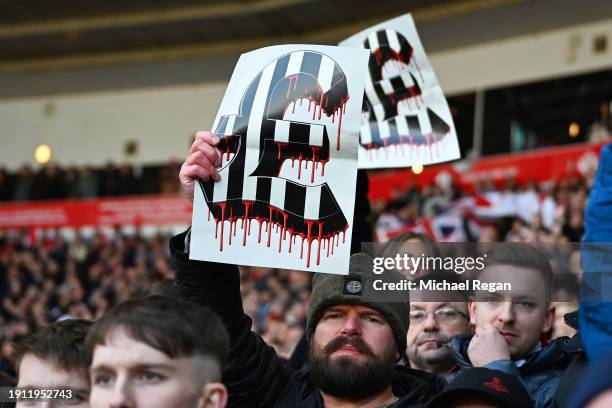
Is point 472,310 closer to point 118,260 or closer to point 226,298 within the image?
point 226,298

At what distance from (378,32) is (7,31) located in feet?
63.0

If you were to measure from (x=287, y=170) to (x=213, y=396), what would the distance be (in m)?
0.98

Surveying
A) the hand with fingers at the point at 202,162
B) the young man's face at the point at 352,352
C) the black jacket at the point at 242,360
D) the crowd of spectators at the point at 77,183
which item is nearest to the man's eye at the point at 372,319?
the young man's face at the point at 352,352

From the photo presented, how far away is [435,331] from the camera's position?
350 centimetres

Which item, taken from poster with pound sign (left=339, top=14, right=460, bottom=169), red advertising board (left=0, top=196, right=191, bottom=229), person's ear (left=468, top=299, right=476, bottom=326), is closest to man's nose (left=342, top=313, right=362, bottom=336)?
person's ear (left=468, top=299, right=476, bottom=326)

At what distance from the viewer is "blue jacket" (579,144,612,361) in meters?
2.54

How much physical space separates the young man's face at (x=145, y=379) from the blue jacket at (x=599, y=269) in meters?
0.95

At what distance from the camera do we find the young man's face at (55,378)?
2.69m

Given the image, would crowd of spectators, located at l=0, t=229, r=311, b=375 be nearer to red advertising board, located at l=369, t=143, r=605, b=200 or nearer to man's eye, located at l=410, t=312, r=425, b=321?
red advertising board, located at l=369, t=143, r=605, b=200

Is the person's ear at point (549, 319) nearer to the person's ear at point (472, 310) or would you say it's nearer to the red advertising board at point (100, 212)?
the person's ear at point (472, 310)

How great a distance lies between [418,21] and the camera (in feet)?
64.6

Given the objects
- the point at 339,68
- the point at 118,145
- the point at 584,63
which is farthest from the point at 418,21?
the point at 339,68

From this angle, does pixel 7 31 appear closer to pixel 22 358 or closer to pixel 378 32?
pixel 378 32

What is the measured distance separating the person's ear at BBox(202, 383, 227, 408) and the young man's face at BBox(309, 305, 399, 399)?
2.65 feet
